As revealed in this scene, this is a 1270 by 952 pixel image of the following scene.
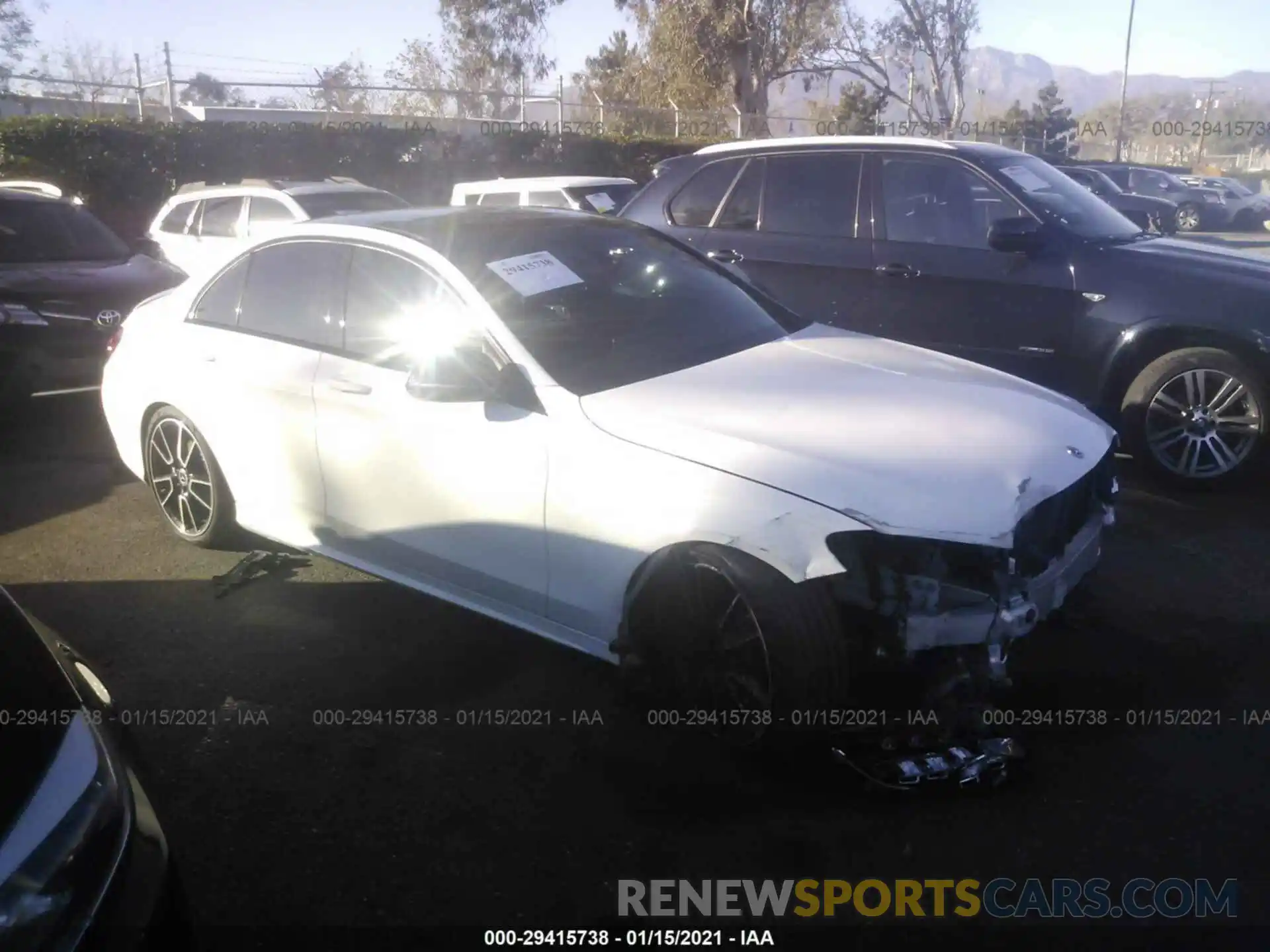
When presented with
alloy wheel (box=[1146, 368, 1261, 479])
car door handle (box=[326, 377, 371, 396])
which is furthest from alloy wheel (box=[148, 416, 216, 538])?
alloy wheel (box=[1146, 368, 1261, 479])

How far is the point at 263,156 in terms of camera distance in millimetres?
17734

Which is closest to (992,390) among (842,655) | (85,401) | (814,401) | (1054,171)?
(814,401)

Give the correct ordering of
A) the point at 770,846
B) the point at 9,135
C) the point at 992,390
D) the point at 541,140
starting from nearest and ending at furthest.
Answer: the point at 770,846, the point at 992,390, the point at 9,135, the point at 541,140

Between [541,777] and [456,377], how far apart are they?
53.4 inches

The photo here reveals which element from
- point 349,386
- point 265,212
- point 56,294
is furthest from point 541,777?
point 265,212

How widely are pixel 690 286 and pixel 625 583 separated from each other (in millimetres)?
1589

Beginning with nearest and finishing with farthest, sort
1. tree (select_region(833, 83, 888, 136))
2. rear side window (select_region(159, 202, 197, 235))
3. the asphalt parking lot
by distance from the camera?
1. the asphalt parking lot
2. rear side window (select_region(159, 202, 197, 235))
3. tree (select_region(833, 83, 888, 136))

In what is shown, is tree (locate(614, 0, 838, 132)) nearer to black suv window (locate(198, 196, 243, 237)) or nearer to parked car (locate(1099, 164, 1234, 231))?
parked car (locate(1099, 164, 1234, 231))

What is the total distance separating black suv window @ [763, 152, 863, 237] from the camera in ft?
21.3

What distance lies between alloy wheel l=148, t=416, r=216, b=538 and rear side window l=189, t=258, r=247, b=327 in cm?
49

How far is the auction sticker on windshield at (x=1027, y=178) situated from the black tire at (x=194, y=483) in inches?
176

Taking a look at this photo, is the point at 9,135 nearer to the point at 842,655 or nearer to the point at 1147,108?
the point at 842,655

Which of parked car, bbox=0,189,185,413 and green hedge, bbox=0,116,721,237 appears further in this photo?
green hedge, bbox=0,116,721,237

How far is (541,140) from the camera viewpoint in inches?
857
